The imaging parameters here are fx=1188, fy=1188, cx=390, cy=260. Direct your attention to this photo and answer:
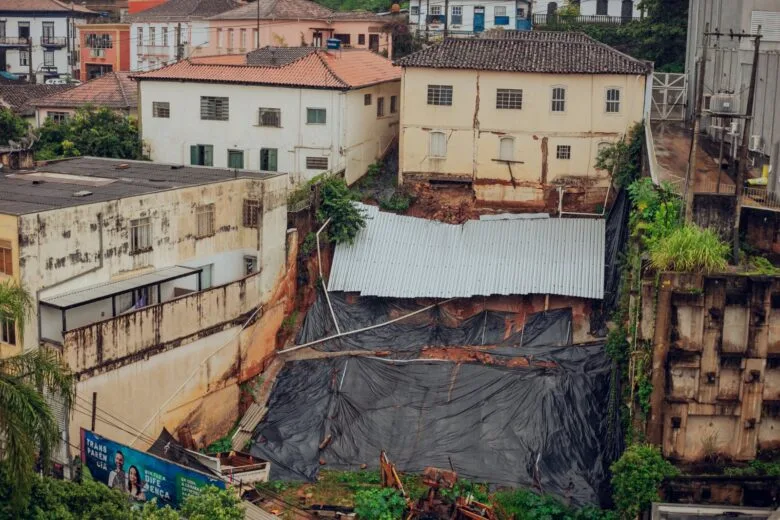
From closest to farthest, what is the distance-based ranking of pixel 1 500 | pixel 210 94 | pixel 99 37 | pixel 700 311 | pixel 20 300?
pixel 1 500 < pixel 20 300 < pixel 700 311 < pixel 210 94 < pixel 99 37

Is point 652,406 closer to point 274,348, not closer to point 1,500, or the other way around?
point 274,348

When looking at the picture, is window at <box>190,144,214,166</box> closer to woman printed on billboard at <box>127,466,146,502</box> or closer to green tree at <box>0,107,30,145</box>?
green tree at <box>0,107,30,145</box>

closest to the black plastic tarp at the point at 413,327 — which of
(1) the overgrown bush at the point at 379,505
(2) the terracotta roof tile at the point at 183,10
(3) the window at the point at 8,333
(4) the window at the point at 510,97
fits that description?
(1) the overgrown bush at the point at 379,505

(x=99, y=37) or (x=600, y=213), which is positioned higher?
(x=99, y=37)

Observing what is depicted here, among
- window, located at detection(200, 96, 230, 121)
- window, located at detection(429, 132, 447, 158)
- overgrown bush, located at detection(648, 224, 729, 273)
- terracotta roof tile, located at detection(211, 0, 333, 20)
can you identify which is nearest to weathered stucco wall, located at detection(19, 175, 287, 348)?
window, located at detection(429, 132, 447, 158)

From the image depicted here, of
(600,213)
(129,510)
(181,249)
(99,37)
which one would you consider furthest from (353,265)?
(99,37)

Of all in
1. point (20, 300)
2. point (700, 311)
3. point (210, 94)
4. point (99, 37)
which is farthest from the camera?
point (99, 37)
